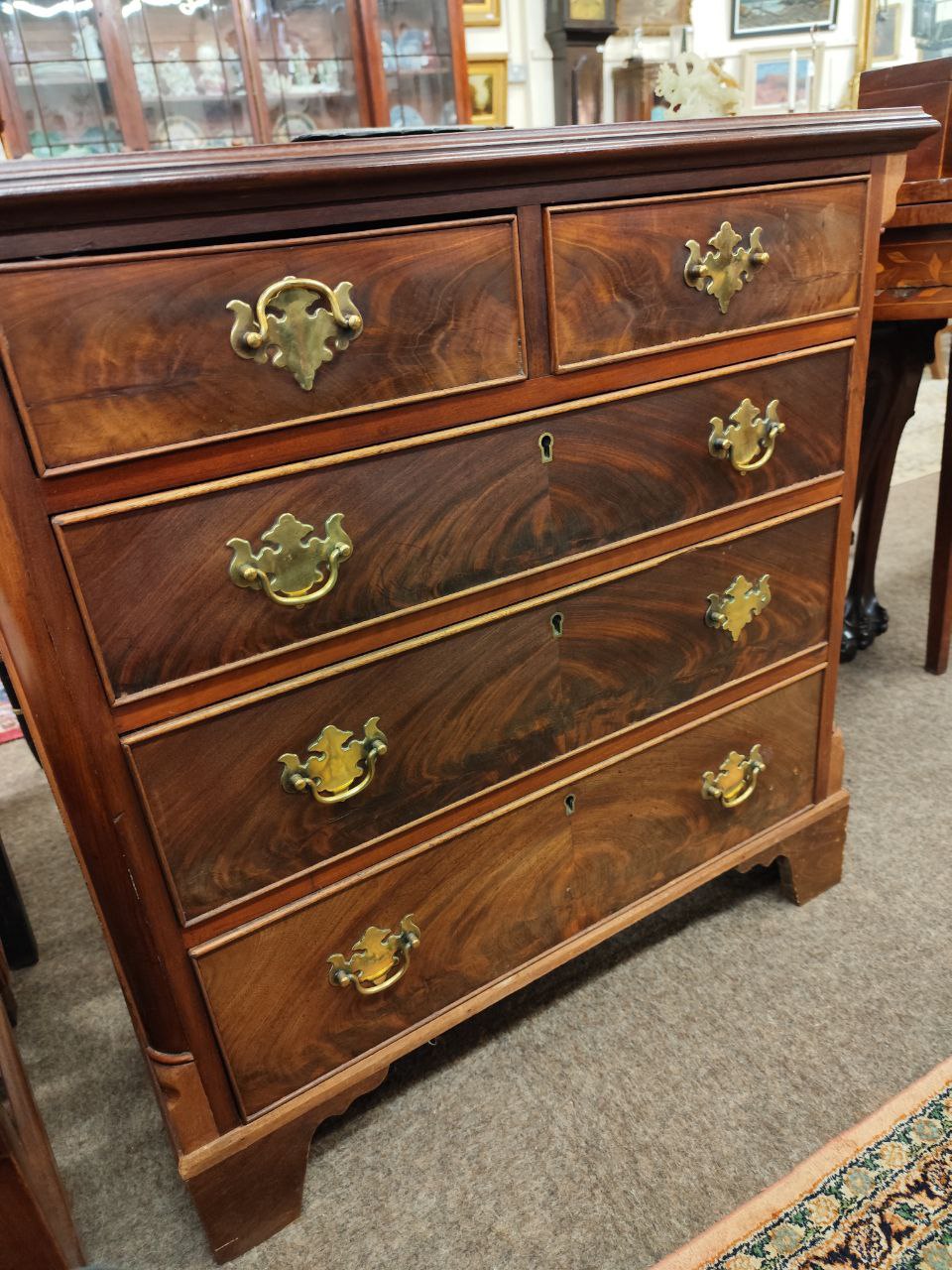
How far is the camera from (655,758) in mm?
1121

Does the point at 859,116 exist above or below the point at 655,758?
above

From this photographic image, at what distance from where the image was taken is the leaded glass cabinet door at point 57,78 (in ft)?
9.58

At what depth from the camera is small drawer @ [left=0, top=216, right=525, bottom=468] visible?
65 centimetres

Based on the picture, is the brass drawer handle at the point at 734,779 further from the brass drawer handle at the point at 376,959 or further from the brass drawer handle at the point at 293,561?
the brass drawer handle at the point at 293,561

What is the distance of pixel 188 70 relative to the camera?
123 inches

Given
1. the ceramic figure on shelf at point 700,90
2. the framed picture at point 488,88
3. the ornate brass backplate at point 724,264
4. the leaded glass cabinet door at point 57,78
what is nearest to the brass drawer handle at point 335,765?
the ornate brass backplate at point 724,264

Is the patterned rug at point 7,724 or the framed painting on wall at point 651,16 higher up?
the framed painting on wall at point 651,16

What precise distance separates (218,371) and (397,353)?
160 millimetres

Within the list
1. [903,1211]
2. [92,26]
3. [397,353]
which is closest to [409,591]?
[397,353]

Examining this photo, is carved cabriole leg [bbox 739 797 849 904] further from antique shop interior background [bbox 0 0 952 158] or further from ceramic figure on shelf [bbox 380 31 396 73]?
ceramic figure on shelf [bbox 380 31 396 73]

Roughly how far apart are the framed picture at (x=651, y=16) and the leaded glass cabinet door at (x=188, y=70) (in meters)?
1.86

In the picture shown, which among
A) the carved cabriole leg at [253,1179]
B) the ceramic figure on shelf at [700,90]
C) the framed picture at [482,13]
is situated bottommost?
the carved cabriole leg at [253,1179]

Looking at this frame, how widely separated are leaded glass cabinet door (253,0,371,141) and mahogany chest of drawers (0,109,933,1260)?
284cm

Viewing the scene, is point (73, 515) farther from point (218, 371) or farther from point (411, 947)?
point (411, 947)
